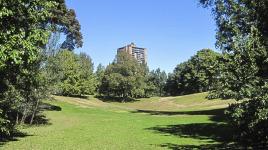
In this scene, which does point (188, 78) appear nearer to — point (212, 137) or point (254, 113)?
point (212, 137)

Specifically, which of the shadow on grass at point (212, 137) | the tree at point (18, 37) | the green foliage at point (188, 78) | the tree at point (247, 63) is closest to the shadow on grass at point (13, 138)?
the tree at point (18, 37)

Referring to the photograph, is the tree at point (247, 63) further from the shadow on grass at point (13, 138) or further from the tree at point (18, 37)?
the shadow on grass at point (13, 138)

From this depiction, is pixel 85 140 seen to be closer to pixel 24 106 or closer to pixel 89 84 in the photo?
pixel 24 106

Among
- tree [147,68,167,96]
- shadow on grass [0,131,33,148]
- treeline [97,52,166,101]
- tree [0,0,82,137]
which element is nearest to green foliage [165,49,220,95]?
tree [147,68,167,96]

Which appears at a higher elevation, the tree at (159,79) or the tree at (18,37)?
the tree at (159,79)

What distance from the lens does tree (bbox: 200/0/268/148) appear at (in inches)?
754

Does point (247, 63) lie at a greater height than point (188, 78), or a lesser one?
lesser

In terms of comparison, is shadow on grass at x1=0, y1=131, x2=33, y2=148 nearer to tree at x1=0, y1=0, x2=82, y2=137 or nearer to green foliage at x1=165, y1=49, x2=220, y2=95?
tree at x1=0, y1=0, x2=82, y2=137

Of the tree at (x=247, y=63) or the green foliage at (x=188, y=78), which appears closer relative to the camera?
the tree at (x=247, y=63)

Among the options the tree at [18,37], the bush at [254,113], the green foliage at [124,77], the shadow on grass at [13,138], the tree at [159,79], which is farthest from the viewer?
the tree at [159,79]

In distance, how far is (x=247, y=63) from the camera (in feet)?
65.1

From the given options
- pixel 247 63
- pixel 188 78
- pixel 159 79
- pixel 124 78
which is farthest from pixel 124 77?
pixel 247 63

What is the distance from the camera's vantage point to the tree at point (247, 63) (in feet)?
62.8

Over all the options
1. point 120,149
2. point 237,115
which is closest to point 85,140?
point 120,149
